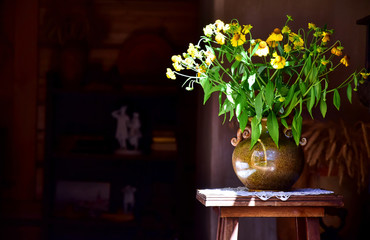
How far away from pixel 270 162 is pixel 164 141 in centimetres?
188

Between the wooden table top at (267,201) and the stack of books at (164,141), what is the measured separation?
1.86 metres

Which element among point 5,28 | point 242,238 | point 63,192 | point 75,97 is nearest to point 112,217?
point 63,192

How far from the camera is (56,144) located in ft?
12.5

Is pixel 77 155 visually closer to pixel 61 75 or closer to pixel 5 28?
pixel 61 75

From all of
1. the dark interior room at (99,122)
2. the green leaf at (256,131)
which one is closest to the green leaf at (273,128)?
the green leaf at (256,131)

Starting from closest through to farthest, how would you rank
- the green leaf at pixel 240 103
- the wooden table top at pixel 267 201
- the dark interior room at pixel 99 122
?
the wooden table top at pixel 267 201, the green leaf at pixel 240 103, the dark interior room at pixel 99 122

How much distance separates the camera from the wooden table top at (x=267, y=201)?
1.82 metres

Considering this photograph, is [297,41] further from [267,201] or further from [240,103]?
[267,201]

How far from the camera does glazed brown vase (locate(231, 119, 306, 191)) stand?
191 centimetres

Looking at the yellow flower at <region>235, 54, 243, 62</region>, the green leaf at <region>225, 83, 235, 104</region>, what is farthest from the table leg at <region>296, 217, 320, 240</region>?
the yellow flower at <region>235, 54, 243, 62</region>

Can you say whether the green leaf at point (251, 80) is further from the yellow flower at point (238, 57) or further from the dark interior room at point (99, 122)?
the dark interior room at point (99, 122)

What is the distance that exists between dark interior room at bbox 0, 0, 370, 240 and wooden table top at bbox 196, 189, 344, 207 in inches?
51.7

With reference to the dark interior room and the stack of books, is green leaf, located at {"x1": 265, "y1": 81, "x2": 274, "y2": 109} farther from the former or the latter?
the stack of books

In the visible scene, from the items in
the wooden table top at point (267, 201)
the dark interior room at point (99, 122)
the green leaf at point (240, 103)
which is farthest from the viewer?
the dark interior room at point (99, 122)
